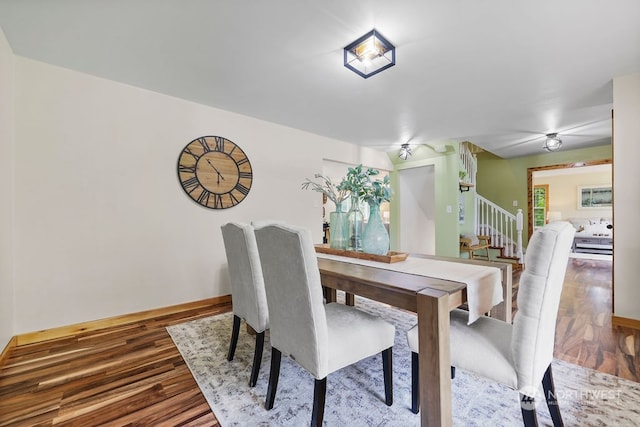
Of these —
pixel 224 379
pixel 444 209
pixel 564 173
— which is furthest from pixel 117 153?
pixel 564 173

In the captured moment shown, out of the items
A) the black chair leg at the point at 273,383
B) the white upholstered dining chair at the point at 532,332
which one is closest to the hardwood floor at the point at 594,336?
the white upholstered dining chair at the point at 532,332

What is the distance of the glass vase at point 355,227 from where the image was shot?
2.08 meters

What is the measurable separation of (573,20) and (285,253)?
2.19 m

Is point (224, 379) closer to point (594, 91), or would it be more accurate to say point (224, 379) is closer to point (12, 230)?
point (12, 230)

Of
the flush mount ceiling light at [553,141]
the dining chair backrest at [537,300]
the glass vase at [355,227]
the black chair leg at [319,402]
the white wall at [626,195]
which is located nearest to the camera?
the dining chair backrest at [537,300]

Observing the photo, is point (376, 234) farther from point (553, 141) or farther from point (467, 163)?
point (467, 163)

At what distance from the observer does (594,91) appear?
2.54 metres

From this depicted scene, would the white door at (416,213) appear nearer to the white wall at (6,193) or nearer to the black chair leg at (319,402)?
the black chair leg at (319,402)

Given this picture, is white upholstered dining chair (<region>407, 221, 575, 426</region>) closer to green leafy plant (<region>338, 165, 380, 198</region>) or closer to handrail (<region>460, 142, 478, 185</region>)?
green leafy plant (<region>338, 165, 380, 198</region>)

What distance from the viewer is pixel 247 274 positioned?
5.32 feet

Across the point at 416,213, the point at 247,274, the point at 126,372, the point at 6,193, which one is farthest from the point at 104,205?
the point at 416,213

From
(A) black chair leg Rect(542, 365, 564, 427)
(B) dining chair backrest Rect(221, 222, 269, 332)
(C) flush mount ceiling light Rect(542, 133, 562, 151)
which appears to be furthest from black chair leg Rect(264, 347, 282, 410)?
(C) flush mount ceiling light Rect(542, 133, 562, 151)

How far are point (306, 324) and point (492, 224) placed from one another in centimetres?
550

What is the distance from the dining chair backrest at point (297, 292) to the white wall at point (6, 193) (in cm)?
195
